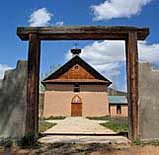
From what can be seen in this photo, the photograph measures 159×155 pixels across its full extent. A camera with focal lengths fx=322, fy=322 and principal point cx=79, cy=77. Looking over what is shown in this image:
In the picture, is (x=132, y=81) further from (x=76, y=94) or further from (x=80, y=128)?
(x=76, y=94)

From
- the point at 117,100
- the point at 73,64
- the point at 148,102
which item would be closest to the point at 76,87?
the point at 73,64

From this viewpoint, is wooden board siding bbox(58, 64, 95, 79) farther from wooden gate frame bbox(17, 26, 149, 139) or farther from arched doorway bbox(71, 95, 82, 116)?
wooden gate frame bbox(17, 26, 149, 139)

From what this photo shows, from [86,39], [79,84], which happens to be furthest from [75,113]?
[86,39]

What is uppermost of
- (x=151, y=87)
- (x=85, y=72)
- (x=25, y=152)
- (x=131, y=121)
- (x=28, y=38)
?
(x=85, y=72)

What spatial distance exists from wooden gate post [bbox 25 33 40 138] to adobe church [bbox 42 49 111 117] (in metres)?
31.2

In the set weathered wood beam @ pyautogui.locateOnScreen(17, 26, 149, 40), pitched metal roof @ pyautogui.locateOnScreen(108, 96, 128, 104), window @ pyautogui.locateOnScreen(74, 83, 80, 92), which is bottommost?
pitched metal roof @ pyautogui.locateOnScreen(108, 96, 128, 104)

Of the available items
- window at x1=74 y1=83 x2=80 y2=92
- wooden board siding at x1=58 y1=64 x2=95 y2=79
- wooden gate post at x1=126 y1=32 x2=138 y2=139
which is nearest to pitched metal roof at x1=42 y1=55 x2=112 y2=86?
wooden board siding at x1=58 y1=64 x2=95 y2=79

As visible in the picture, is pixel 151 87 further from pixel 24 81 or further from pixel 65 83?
pixel 65 83

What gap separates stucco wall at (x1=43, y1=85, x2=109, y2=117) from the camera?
41.5 m

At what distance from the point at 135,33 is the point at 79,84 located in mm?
32105

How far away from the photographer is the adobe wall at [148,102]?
401 inches

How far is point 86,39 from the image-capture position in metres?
10.9

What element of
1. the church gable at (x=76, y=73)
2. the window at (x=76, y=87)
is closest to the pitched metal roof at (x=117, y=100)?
the church gable at (x=76, y=73)

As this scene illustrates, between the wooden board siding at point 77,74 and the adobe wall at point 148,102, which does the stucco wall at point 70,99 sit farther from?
the adobe wall at point 148,102
